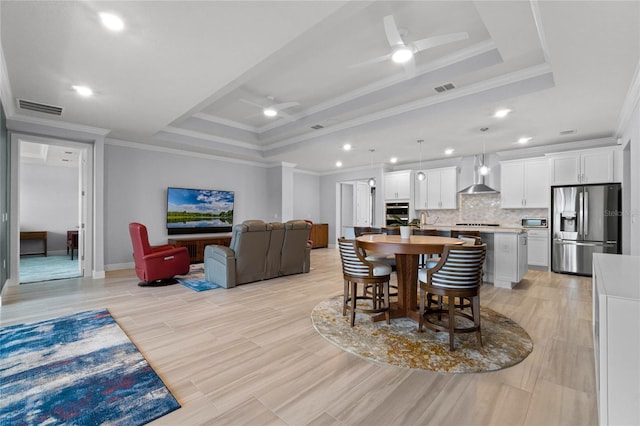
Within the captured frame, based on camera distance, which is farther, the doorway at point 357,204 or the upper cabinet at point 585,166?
the doorway at point 357,204

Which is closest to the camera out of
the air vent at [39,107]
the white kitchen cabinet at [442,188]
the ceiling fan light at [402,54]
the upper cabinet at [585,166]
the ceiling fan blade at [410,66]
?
the ceiling fan light at [402,54]

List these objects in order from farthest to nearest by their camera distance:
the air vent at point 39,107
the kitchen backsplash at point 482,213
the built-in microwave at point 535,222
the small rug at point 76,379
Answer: the kitchen backsplash at point 482,213 → the built-in microwave at point 535,222 → the air vent at point 39,107 → the small rug at point 76,379

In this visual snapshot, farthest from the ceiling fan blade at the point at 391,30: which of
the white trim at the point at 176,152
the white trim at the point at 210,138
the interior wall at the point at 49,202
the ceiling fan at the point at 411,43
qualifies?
the interior wall at the point at 49,202

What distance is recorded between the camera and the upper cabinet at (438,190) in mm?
7293

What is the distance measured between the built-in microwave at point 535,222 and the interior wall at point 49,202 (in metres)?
12.1

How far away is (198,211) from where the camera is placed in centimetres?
697

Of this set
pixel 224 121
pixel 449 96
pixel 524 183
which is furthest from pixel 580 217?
pixel 224 121

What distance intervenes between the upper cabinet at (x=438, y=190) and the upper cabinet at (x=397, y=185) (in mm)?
283

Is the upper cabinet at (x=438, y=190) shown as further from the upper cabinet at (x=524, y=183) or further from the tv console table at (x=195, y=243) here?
the tv console table at (x=195, y=243)

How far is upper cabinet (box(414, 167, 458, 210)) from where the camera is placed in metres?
7.29

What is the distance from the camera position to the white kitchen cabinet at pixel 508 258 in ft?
14.8

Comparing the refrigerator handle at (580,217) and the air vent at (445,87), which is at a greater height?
the air vent at (445,87)

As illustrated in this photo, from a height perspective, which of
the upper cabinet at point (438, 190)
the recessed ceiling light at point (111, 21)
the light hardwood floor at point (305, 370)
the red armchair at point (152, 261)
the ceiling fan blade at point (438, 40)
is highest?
the ceiling fan blade at point (438, 40)

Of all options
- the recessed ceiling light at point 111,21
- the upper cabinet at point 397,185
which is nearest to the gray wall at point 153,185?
the upper cabinet at point 397,185
